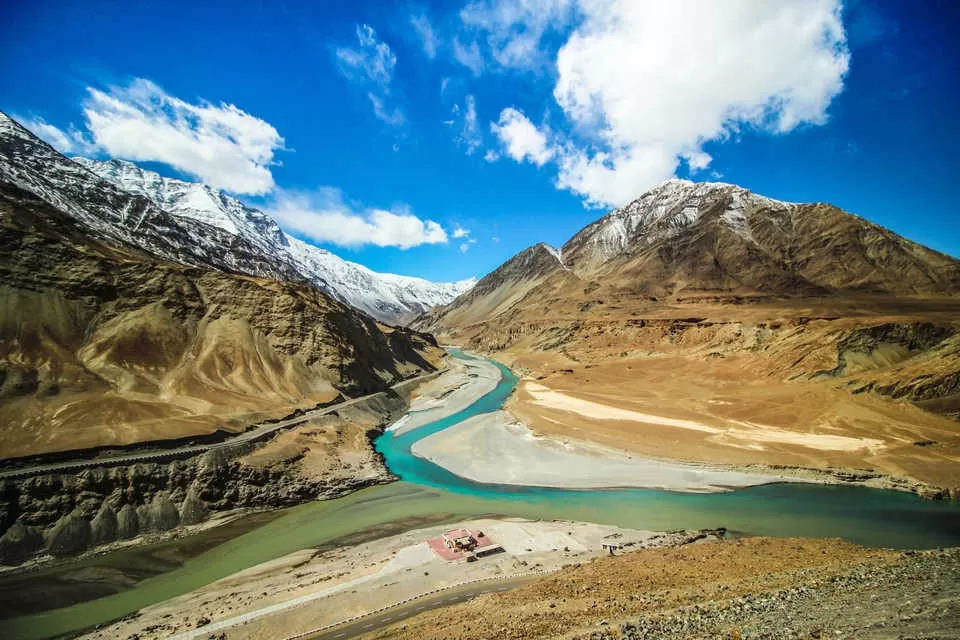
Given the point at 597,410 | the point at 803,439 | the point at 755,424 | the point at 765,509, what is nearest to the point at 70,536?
the point at 765,509

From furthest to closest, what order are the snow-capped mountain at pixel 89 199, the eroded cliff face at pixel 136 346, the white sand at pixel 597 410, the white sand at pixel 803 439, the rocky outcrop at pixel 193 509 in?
the snow-capped mountain at pixel 89 199 < the white sand at pixel 597 410 < the white sand at pixel 803 439 < the eroded cliff face at pixel 136 346 < the rocky outcrop at pixel 193 509

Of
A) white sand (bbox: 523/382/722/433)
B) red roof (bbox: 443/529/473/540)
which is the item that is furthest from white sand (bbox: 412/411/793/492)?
red roof (bbox: 443/529/473/540)

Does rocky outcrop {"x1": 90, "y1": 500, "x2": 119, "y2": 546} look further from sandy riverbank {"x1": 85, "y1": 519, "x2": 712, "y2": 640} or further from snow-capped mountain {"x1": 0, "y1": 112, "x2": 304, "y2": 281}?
snow-capped mountain {"x1": 0, "y1": 112, "x2": 304, "y2": 281}

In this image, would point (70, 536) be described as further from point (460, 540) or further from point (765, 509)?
point (765, 509)

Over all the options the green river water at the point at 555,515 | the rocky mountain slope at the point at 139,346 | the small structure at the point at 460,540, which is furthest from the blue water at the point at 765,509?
the rocky mountain slope at the point at 139,346

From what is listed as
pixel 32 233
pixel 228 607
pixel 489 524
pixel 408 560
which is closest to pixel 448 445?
pixel 489 524

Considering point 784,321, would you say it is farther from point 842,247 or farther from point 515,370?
point 842,247

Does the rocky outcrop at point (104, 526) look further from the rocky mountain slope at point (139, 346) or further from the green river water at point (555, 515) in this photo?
the rocky mountain slope at point (139, 346)

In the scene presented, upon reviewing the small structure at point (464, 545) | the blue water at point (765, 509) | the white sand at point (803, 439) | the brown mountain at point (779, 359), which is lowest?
the small structure at point (464, 545)
